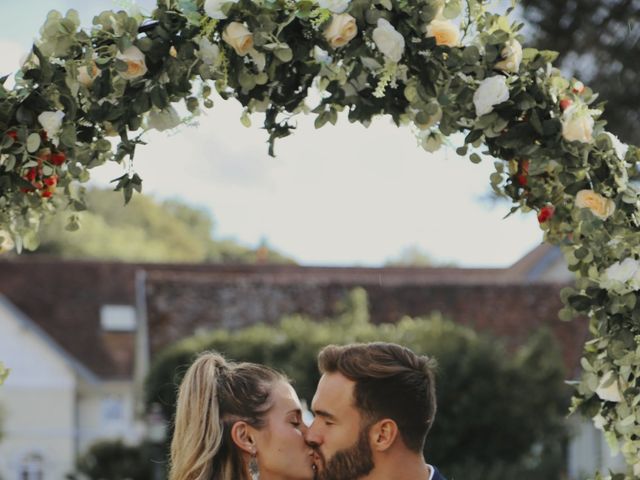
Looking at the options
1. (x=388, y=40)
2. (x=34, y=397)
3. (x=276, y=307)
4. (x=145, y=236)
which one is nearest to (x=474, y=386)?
(x=276, y=307)

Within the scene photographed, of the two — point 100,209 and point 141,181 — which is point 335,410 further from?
point 100,209

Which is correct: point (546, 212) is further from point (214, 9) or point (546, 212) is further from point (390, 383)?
point (214, 9)

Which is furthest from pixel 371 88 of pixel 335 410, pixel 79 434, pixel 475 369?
pixel 79 434

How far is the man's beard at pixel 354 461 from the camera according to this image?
3.77 meters

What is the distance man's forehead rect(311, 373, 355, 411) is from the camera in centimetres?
382

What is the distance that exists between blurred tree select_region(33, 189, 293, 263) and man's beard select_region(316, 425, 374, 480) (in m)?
41.8

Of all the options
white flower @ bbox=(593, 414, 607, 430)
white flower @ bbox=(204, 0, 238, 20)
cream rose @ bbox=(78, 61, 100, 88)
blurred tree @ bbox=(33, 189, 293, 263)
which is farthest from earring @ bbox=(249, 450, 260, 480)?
blurred tree @ bbox=(33, 189, 293, 263)

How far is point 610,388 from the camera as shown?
3.75 metres

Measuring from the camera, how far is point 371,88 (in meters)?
3.70

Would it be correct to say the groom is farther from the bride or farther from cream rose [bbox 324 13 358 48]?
cream rose [bbox 324 13 358 48]

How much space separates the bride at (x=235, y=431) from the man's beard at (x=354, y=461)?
0.17 m

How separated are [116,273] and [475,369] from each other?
19828 mm

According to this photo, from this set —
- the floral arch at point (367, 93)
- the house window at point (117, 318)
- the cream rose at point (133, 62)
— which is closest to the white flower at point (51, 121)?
the floral arch at point (367, 93)

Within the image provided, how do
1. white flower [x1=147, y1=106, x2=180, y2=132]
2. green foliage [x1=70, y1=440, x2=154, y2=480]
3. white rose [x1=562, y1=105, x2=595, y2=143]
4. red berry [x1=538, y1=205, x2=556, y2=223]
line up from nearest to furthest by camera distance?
white rose [x1=562, y1=105, x2=595, y2=143]
white flower [x1=147, y1=106, x2=180, y2=132]
red berry [x1=538, y1=205, x2=556, y2=223]
green foliage [x1=70, y1=440, x2=154, y2=480]
